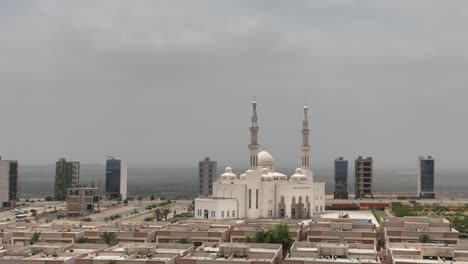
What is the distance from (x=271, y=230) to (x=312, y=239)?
3.32 m

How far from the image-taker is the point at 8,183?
88.6m

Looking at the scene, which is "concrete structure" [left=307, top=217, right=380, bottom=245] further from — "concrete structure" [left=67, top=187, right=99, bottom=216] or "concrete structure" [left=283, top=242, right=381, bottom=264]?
"concrete structure" [left=67, top=187, right=99, bottom=216]

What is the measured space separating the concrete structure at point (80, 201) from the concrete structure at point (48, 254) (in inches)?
1630

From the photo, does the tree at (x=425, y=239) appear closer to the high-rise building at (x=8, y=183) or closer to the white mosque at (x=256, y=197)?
the white mosque at (x=256, y=197)

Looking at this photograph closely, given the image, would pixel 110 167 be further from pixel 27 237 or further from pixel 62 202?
pixel 27 237

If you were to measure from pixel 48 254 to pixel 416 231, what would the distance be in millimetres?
22816

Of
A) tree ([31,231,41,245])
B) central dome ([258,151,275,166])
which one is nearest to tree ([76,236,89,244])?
tree ([31,231,41,245])

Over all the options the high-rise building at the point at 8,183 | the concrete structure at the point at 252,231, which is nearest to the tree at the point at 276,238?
the concrete structure at the point at 252,231

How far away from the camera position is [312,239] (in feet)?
137

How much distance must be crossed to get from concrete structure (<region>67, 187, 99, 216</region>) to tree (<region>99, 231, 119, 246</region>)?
34254mm

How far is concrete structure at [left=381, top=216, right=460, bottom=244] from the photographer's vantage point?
40156 mm

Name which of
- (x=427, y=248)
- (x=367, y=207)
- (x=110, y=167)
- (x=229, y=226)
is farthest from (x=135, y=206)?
(x=427, y=248)

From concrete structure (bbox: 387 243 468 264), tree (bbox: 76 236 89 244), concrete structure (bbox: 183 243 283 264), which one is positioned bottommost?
tree (bbox: 76 236 89 244)

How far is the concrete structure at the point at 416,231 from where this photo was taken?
40.2m
